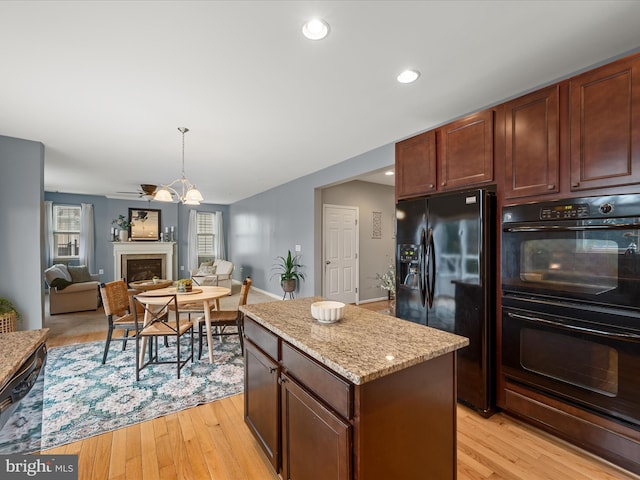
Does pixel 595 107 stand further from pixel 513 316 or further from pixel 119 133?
pixel 119 133

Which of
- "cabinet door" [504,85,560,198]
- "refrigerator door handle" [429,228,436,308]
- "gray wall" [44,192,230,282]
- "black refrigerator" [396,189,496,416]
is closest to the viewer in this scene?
"cabinet door" [504,85,560,198]

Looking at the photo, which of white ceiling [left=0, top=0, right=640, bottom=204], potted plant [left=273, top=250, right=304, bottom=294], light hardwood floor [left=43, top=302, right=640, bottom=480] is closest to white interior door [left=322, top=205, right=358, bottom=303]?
potted plant [left=273, top=250, right=304, bottom=294]

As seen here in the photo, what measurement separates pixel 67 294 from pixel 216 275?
2.80 metres

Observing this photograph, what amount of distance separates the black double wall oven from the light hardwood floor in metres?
0.36

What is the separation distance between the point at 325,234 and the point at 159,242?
5.56 meters

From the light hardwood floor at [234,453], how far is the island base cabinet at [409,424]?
0.68 metres

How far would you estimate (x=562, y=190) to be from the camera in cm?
189

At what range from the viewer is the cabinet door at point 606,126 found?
160 centimetres

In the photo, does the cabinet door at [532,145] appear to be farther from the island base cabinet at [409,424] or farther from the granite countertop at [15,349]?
the granite countertop at [15,349]

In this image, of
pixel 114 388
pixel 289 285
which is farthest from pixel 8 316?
pixel 289 285

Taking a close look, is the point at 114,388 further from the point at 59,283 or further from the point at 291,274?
the point at 59,283

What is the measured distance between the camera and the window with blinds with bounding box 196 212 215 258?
956 cm

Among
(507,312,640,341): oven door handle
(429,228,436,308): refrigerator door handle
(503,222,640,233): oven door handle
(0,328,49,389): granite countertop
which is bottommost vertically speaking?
(507,312,640,341): oven door handle

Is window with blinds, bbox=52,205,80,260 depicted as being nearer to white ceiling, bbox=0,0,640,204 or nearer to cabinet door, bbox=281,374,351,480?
white ceiling, bbox=0,0,640,204
